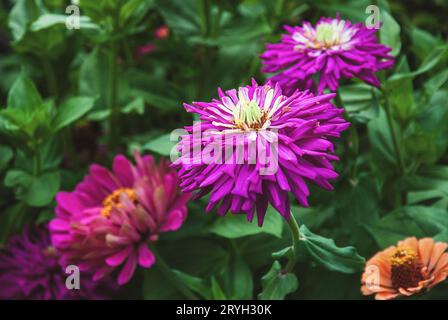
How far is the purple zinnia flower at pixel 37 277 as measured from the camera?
73 cm

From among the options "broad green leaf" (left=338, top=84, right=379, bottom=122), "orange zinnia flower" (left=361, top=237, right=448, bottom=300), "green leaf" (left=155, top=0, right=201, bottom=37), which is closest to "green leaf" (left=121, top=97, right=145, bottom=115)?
"green leaf" (left=155, top=0, right=201, bottom=37)

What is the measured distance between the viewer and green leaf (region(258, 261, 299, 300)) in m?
0.60

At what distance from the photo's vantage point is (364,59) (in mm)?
621

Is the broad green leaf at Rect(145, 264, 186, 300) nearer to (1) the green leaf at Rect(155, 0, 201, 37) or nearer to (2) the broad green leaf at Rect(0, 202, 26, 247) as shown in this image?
(2) the broad green leaf at Rect(0, 202, 26, 247)

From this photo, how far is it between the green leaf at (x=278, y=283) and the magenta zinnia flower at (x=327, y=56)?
17 cm

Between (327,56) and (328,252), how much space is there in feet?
0.63

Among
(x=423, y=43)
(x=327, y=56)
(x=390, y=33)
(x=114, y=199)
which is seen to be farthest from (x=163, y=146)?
(x=423, y=43)

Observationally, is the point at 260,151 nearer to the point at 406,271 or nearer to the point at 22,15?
the point at 406,271

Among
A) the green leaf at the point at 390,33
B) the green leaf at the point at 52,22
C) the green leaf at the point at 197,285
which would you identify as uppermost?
the green leaf at the point at 52,22

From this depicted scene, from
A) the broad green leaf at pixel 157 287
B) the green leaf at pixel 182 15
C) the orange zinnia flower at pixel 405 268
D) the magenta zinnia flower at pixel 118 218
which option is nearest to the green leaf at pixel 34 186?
the magenta zinnia flower at pixel 118 218

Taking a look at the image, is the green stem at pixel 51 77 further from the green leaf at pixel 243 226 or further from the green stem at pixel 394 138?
the green stem at pixel 394 138
